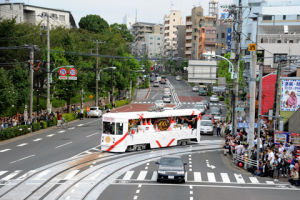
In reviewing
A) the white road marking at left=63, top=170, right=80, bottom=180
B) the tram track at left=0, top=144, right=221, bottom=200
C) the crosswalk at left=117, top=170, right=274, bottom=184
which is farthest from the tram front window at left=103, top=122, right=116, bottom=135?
the white road marking at left=63, top=170, right=80, bottom=180

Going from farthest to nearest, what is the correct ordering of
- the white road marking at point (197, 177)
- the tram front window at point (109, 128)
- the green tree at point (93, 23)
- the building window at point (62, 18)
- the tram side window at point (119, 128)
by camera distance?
the green tree at point (93, 23)
the building window at point (62, 18)
the tram front window at point (109, 128)
the tram side window at point (119, 128)
the white road marking at point (197, 177)

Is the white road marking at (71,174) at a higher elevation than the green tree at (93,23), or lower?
lower

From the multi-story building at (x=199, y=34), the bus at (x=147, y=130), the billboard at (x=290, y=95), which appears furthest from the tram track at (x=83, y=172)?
the multi-story building at (x=199, y=34)

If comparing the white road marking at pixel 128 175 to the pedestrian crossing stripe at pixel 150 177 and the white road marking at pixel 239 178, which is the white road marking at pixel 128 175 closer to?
the pedestrian crossing stripe at pixel 150 177

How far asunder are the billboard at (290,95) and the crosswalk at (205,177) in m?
19.0

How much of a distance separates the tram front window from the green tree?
98.7m

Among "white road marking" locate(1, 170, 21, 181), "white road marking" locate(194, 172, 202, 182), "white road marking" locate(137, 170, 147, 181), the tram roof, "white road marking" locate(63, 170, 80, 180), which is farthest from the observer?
the tram roof

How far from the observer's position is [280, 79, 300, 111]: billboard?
42.7 m

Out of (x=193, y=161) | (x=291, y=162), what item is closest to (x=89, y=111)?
(x=193, y=161)

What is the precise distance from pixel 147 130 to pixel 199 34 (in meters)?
120

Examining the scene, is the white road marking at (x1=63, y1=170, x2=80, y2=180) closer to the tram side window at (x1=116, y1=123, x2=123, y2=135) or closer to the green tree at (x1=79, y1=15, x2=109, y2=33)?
the tram side window at (x1=116, y1=123, x2=123, y2=135)

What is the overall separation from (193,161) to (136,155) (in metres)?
4.48

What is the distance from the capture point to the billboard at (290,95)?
42688 millimetres

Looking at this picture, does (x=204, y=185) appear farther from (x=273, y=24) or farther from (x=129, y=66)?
(x=129, y=66)
